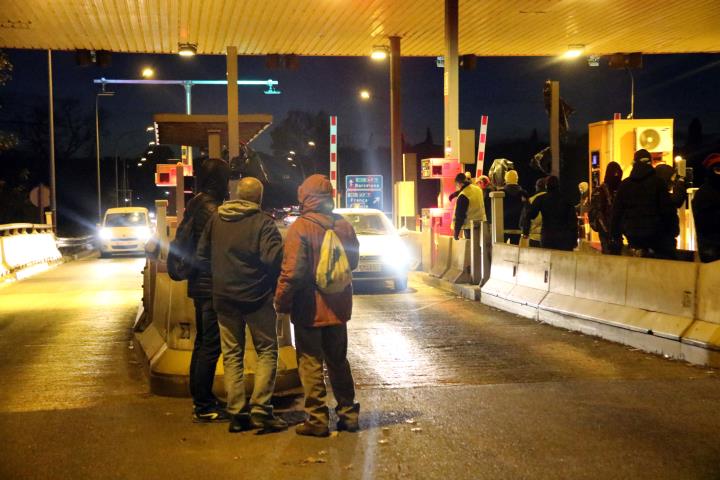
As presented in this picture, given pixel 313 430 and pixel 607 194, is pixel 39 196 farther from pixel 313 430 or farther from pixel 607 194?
pixel 313 430

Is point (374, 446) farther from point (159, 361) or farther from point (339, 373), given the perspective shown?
point (159, 361)

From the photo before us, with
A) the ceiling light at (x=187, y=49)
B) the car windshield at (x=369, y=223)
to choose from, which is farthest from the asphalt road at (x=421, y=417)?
the ceiling light at (x=187, y=49)

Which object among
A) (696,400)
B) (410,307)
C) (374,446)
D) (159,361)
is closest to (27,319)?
(410,307)

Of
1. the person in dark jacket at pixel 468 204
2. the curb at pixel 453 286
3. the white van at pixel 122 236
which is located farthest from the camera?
the white van at pixel 122 236

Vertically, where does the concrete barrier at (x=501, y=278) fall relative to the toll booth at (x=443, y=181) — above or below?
below

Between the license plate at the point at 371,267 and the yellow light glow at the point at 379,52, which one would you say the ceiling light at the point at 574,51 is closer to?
the yellow light glow at the point at 379,52

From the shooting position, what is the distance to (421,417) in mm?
7008

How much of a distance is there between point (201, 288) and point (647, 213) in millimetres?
5842

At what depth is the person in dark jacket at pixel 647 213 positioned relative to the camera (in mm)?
10461

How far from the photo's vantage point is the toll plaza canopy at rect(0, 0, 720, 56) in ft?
69.6

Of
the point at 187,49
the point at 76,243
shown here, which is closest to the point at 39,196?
the point at 76,243

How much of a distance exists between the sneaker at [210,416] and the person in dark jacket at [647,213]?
18.6ft

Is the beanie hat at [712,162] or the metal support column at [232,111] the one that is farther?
the metal support column at [232,111]

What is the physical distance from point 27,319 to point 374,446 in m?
9.48
